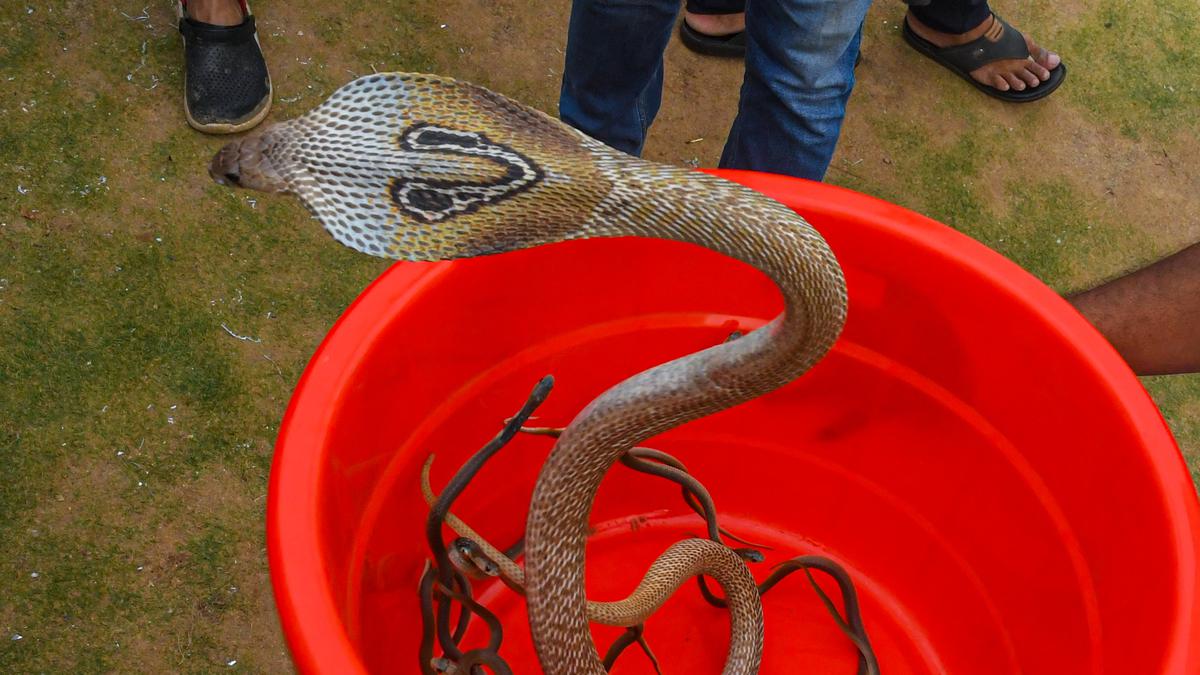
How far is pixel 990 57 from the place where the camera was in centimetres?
175

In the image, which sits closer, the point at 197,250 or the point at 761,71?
the point at 761,71

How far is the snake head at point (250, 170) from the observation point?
66 centimetres

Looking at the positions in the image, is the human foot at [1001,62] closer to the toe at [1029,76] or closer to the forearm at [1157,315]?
the toe at [1029,76]

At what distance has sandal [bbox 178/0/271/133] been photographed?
1.51 meters

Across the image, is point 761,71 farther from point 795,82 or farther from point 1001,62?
point 1001,62

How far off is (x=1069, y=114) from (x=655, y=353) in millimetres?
1047

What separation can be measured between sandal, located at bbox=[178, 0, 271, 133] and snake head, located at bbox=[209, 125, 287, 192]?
91 cm

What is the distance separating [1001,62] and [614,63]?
856mm

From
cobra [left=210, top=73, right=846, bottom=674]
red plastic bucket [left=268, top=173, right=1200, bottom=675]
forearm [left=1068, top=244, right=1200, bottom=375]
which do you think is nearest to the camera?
cobra [left=210, top=73, right=846, bottom=674]

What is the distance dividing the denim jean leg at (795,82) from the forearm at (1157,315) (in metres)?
0.34

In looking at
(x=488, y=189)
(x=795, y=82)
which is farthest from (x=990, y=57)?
(x=488, y=189)

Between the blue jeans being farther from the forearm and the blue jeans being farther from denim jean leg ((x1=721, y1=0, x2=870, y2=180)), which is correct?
the forearm

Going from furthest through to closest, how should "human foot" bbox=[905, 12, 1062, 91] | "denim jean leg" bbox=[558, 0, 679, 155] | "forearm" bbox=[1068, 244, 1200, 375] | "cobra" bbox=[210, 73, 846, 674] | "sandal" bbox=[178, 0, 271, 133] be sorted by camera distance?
"human foot" bbox=[905, 12, 1062, 91] → "sandal" bbox=[178, 0, 271, 133] → "denim jean leg" bbox=[558, 0, 679, 155] → "forearm" bbox=[1068, 244, 1200, 375] → "cobra" bbox=[210, 73, 846, 674]

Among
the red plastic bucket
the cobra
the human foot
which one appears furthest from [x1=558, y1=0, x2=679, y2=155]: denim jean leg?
the human foot
